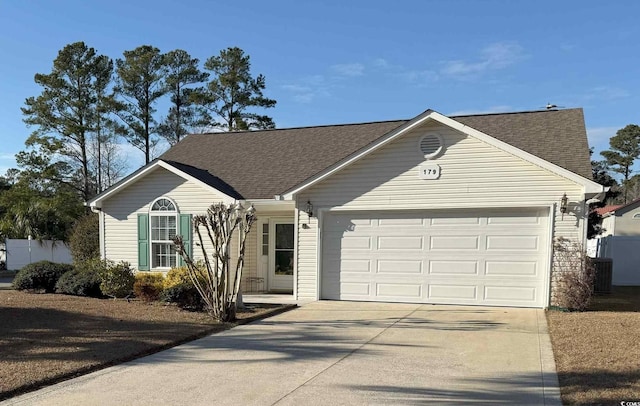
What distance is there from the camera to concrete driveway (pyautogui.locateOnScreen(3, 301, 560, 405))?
4.82 metres

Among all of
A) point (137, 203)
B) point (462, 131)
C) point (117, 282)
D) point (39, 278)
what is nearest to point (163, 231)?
point (137, 203)

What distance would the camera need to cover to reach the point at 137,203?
520 inches

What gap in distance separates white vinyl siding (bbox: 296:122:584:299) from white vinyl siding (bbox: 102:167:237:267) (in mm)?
2979

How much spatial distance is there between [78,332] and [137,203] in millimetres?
6109

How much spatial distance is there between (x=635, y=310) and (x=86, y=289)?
12.7m

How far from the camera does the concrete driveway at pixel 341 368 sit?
4820 mm

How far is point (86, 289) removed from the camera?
38.3 feet

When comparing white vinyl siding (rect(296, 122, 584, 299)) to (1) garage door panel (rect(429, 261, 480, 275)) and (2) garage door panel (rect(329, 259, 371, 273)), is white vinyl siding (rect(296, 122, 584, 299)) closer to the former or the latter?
(2) garage door panel (rect(329, 259, 371, 273))

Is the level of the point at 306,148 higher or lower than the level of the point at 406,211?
higher

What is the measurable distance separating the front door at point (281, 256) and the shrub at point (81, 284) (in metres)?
4.51

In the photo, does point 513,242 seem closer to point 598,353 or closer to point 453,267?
point 453,267

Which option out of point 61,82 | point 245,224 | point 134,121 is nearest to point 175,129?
point 134,121

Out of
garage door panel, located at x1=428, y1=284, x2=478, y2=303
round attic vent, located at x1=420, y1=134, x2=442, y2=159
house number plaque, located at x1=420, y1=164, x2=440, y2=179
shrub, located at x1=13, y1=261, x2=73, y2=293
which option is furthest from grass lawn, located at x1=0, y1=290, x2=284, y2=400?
round attic vent, located at x1=420, y1=134, x2=442, y2=159

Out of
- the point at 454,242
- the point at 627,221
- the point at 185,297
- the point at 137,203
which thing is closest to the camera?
the point at 185,297
